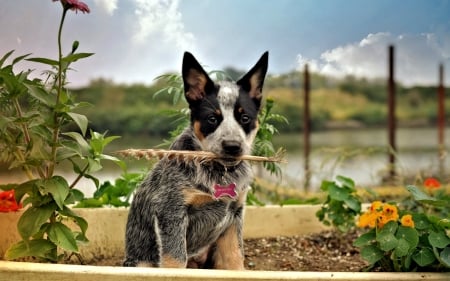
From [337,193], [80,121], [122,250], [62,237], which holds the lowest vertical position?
[122,250]

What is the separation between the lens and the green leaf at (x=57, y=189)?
272 centimetres

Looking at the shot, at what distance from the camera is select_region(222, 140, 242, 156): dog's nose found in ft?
8.55

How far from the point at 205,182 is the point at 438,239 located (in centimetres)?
98

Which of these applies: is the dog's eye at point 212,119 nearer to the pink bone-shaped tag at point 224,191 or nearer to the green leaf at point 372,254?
the pink bone-shaped tag at point 224,191

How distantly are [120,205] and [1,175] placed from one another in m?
0.88

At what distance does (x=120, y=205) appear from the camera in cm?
390

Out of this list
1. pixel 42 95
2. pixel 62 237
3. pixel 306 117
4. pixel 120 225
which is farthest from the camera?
pixel 306 117

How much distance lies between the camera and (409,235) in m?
2.98

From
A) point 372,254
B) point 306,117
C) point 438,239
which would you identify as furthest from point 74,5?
point 306,117

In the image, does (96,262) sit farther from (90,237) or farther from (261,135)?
(261,135)

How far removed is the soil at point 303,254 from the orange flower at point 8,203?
15.0 inches

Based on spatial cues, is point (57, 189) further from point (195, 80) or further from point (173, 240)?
point (195, 80)

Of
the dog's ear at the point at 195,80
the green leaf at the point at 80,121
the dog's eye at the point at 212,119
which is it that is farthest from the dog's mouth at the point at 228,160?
the green leaf at the point at 80,121

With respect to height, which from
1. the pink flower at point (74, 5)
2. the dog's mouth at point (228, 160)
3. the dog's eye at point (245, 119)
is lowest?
the dog's mouth at point (228, 160)
